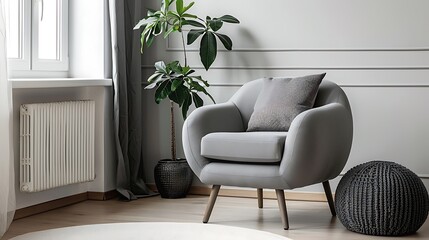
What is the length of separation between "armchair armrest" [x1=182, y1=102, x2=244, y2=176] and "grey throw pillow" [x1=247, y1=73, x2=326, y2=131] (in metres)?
0.14

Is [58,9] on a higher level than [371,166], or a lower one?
higher

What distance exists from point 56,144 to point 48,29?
80 centimetres

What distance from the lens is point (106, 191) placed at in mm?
5012

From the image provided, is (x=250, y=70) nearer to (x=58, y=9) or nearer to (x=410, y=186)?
(x=58, y=9)

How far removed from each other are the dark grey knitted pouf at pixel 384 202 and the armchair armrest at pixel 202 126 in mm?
817

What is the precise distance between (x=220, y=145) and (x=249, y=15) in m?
1.40

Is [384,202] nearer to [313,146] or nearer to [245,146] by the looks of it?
[313,146]

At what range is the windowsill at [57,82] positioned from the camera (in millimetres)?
4109

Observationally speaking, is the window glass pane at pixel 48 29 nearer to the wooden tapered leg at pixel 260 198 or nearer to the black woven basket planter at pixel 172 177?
the black woven basket planter at pixel 172 177

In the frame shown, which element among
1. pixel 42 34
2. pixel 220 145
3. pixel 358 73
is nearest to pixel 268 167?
pixel 220 145

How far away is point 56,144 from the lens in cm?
447

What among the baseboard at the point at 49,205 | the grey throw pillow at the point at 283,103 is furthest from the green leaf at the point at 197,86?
the baseboard at the point at 49,205

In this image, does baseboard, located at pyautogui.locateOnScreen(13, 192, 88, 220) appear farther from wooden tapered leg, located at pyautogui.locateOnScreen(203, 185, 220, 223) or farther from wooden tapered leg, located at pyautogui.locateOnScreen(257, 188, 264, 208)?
wooden tapered leg, located at pyautogui.locateOnScreen(257, 188, 264, 208)

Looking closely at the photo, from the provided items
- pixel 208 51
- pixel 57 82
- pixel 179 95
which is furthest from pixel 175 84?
pixel 57 82
